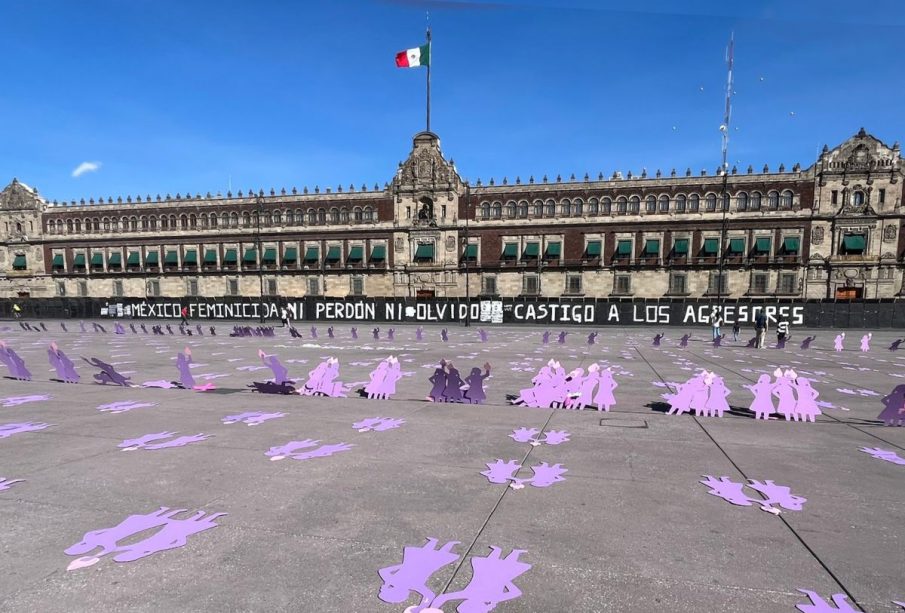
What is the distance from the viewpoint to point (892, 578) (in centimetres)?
298

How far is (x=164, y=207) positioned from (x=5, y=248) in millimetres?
23479

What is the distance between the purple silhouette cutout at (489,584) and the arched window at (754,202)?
2059 inches

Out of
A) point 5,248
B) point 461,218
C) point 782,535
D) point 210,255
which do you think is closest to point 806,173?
point 461,218

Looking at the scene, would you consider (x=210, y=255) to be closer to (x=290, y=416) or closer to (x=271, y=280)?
(x=271, y=280)

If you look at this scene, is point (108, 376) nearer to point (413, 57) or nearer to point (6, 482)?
point (6, 482)

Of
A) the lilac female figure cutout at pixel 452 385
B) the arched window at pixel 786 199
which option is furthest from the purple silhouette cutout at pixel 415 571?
the arched window at pixel 786 199

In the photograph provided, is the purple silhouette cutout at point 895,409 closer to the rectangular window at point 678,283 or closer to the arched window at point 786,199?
the rectangular window at point 678,283

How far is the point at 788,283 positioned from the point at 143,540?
2149 inches

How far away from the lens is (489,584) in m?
2.86

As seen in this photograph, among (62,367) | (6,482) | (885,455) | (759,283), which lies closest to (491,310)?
(759,283)

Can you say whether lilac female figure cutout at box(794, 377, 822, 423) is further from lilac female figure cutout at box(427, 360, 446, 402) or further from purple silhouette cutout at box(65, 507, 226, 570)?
purple silhouette cutout at box(65, 507, 226, 570)

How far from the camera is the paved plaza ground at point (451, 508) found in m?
2.83

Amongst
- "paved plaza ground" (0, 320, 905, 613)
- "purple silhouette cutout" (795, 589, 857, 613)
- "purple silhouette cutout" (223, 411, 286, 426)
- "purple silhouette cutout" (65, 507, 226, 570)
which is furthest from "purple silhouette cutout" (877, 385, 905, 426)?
"purple silhouette cutout" (223, 411, 286, 426)

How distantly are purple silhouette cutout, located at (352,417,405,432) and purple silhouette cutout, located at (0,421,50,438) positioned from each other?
14.8 feet
